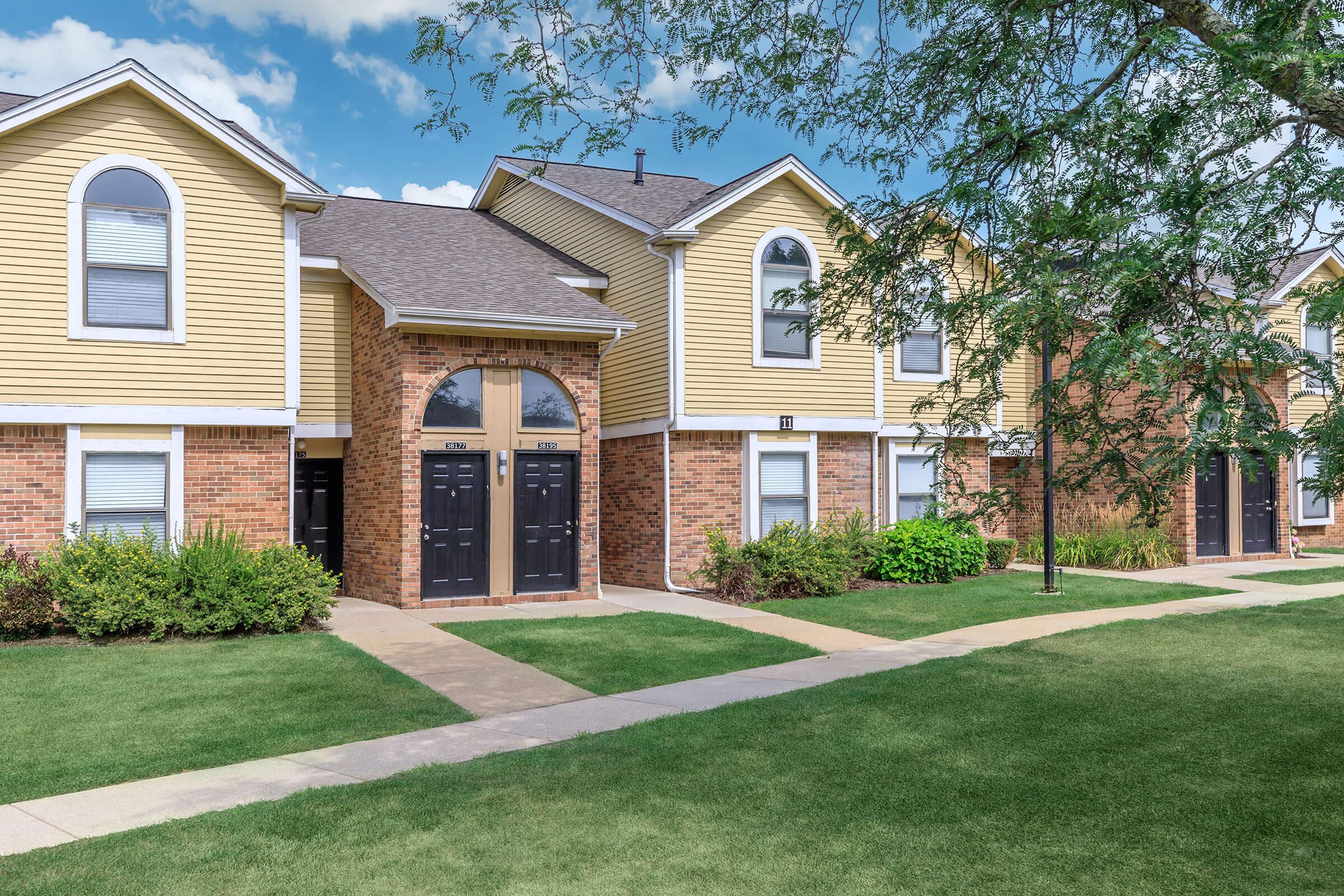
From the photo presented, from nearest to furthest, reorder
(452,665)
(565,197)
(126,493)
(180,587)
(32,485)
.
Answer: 1. (452,665)
2. (180,587)
3. (32,485)
4. (126,493)
5. (565,197)

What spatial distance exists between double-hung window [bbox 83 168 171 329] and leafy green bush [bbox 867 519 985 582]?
1183 centimetres

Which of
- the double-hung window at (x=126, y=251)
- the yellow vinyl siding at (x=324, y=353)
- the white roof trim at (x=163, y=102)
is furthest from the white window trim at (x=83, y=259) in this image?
the yellow vinyl siding at (x=324, y=353)

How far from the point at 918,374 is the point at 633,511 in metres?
6.33

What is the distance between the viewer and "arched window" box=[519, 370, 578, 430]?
16078 mm

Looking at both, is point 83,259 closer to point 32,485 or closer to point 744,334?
point 32,485

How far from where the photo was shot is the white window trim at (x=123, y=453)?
13.2 metres

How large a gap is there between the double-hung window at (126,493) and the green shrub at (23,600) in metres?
0.97

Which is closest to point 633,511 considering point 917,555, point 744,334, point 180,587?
point 744,334

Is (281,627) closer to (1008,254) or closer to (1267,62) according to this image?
(1008,254)

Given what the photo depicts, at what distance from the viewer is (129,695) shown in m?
9.45

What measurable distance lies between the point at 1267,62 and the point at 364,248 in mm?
14325

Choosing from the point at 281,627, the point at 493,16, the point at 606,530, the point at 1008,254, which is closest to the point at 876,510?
the point at 606,530

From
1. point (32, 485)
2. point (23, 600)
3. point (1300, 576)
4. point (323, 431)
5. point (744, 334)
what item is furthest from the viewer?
point (1300, 576)

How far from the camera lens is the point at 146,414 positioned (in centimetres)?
1360
